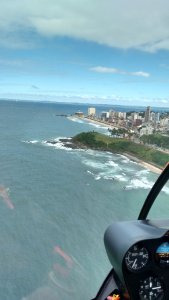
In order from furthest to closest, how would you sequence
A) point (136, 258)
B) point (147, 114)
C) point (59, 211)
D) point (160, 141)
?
1. point (59, 211)
2. point (147, 114)
3. point (160, 141)
4. point (136, 258)

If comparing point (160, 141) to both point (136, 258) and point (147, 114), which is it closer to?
point (147, 114)

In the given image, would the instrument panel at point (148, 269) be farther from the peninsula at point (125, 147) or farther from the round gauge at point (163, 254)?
the peninsula at point (125, 147)

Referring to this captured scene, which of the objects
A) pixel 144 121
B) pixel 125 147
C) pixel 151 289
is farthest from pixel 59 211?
pixel 151 289

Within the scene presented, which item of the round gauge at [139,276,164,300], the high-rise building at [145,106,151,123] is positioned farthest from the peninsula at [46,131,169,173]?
the round gauge at [139,276,164,300]

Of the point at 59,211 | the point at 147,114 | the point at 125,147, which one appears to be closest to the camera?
the point at 147,114

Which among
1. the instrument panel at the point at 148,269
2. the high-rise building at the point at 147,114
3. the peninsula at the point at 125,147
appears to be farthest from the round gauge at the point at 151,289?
the high-rise building at the point at 147,114

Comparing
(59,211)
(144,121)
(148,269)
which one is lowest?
(59,211)
